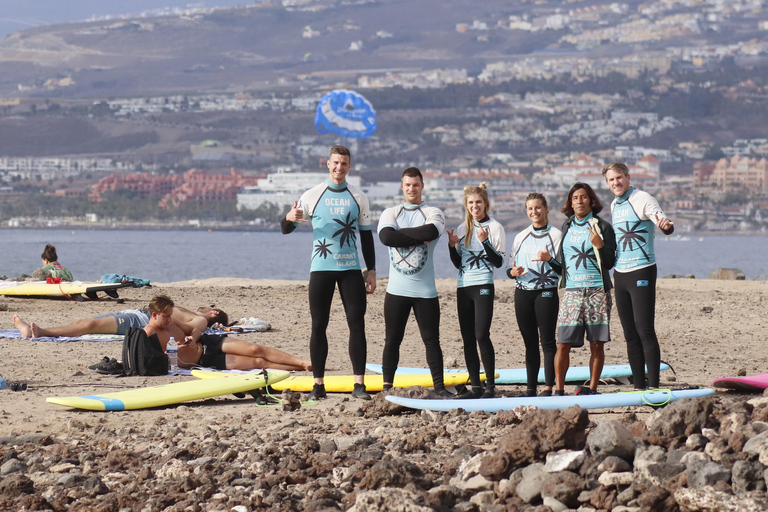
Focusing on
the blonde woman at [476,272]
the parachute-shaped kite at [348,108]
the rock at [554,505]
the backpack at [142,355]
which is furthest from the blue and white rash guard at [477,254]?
the parachute-shaped kite at [348,108]

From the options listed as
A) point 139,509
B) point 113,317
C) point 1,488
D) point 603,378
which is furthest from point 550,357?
point 113,317

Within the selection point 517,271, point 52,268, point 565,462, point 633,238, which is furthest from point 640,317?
point 52,268

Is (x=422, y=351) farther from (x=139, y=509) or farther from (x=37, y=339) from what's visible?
(x=139, y=509)

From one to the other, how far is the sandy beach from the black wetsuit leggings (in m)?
0.44

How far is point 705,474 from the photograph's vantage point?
436 centimetres

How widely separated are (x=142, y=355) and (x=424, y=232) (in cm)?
236

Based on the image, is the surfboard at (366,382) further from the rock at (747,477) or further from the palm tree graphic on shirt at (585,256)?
the rock at (747,477)

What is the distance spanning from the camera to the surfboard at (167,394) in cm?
620

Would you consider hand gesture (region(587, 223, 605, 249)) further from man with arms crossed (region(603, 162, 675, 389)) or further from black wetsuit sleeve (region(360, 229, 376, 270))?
black wetsuit sleeve (region(360, 229, 376, 270))

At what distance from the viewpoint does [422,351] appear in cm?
909

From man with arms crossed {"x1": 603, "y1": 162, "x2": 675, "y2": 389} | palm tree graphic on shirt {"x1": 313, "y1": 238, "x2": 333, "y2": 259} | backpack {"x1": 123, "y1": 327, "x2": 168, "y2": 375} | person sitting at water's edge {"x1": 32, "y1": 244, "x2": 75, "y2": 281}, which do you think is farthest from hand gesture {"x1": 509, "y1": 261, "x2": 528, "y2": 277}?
person sitting at water's edge {"x1": 32, "y1": 244, "x2": 75, "y2": 281}

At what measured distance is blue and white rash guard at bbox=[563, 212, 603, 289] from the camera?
6.08 metres

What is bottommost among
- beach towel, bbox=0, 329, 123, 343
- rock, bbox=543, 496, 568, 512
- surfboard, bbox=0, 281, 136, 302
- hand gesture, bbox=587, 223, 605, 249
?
rock, bbox=543, 496, 568, 512

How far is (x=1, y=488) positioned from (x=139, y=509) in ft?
2.10
